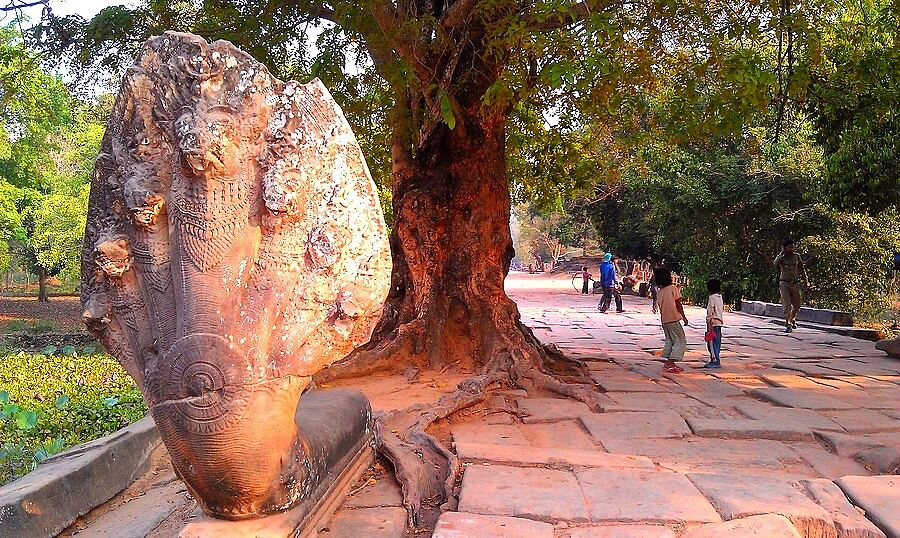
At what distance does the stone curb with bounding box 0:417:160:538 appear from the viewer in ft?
10.0

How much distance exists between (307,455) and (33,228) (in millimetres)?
18770

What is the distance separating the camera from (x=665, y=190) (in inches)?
682

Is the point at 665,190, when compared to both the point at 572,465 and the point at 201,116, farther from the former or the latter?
the point at 201,116

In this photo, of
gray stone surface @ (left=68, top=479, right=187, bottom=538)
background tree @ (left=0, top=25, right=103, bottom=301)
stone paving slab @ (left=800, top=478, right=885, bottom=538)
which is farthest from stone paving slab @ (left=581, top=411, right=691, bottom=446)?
background tree @ (left=0, top=25, right=103, bottom=301)

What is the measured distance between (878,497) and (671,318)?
410cm

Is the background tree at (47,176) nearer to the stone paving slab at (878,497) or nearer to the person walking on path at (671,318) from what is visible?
the person walking on path at (671,318)

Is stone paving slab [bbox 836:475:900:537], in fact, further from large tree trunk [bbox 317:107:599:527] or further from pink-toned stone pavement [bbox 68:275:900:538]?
large tree trunk [bbox 317:107:599:527]

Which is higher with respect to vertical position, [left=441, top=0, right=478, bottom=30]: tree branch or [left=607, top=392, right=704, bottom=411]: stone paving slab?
[left=441, top=0, right=478, bottom=30]: tree branch

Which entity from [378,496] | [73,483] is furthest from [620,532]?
[73,483]

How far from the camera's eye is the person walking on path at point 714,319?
7320 mm

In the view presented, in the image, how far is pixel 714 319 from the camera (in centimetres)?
735

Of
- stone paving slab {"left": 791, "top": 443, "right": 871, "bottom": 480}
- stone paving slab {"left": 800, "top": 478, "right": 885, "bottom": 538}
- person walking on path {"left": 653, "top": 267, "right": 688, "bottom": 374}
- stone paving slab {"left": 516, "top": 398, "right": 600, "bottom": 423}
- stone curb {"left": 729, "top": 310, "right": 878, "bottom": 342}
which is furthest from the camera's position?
stone curb {"left": 729, "top": 310, "right": 878, "bottom": 342}

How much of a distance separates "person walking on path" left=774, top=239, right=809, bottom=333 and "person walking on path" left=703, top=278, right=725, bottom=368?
13.6 feet

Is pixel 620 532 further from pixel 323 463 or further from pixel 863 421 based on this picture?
pixel 863 421
